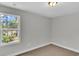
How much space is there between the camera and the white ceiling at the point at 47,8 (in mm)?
854

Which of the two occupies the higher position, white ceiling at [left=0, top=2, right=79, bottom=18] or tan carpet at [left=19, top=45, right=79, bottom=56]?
white ceiling at [left=0, top=2, right=79, bottom=18]

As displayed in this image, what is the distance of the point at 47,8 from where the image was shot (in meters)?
0.90

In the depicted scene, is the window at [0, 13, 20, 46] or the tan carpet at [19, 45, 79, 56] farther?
the tan carpet at [19, 45, 79, 56]

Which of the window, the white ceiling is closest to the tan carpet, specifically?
the window

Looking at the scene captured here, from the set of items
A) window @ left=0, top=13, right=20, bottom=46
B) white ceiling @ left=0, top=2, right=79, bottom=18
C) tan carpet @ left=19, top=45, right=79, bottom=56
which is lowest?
tan carpet @ left=19, top=45, right=79, bottom=56

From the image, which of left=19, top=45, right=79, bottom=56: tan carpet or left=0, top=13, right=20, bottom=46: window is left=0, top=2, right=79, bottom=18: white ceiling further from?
left=19, top=45, right=79, bottom=56: tan carpet

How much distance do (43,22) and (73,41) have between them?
0.31 m

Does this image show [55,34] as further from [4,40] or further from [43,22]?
[4,40]

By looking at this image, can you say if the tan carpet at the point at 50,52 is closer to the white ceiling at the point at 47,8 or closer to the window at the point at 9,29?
the window at the point at 9,29

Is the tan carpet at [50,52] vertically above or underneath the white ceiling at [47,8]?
underneath

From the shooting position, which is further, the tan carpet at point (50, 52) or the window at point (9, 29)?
the tan carpet at point (50, 52)

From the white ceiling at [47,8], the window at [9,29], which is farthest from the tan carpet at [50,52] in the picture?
the white ceiling at [47,8]

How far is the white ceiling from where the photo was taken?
854mm

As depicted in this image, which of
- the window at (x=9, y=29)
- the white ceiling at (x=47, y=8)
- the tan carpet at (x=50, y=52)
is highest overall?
the white ceiling at (x=47, y=8)
